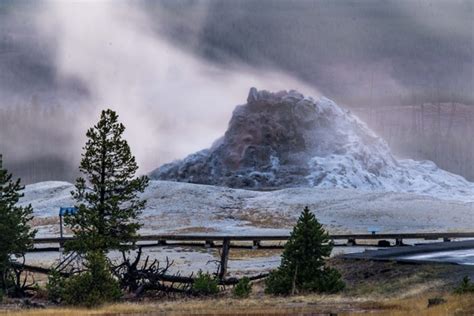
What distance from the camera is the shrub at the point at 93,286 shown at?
2453 centimetres

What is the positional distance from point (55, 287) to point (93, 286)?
219 centimetres

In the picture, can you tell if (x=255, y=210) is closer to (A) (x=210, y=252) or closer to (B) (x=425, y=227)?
(B) (x=425, y=227)

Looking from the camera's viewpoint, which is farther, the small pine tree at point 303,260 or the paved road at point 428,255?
the paved road at point 428,255

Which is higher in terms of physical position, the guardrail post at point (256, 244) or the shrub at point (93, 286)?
the guardrail post at point (256, 244)

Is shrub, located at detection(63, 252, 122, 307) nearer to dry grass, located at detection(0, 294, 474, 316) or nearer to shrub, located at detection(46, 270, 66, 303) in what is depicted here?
shrub, located at detection(46, 270, 66, 303)

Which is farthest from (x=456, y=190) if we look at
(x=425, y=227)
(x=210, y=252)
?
(x=210, y=252)

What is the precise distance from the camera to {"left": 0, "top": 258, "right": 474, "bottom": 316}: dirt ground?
64.2ft

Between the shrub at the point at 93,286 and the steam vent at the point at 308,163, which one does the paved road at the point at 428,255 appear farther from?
the steam vent at the point at 308,163

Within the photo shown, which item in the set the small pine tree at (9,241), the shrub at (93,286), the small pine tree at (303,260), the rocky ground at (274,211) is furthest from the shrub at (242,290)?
the rocky ground at (274,211)

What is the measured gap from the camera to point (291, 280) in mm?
25844

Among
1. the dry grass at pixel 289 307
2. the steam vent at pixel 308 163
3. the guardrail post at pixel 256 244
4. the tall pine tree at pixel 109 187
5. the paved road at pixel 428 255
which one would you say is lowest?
the dry grass at pixel 289 307

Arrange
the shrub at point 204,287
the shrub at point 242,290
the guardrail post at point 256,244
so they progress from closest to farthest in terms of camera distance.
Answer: the shrub at point 242,290 < the shrub at point 204,287 < the guardrail post at point 256,244

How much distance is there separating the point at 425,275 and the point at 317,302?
18.6 ft

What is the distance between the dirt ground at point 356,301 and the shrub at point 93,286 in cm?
75
